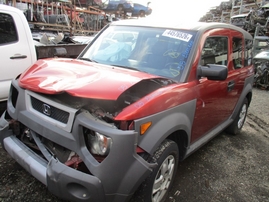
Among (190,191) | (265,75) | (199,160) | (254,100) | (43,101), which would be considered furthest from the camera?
(265,75)

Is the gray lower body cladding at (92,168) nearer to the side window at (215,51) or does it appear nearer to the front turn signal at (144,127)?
the front turn signal at (144,127)

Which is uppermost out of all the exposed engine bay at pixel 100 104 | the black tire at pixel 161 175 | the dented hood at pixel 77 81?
the dented hood at pixel 77 81

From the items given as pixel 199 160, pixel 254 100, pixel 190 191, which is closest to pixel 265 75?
pixel 254 100

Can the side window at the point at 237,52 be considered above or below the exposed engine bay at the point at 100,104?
above

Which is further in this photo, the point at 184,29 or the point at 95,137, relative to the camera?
the point at 184,29

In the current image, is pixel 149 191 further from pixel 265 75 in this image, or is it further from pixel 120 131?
pixel 265 75

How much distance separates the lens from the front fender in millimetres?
2029

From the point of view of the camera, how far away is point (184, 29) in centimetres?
304

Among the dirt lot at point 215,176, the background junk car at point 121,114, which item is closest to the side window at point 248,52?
the background junk car at point 121,114

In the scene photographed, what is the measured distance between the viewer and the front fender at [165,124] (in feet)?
6.66

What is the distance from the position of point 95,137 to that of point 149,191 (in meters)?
0.71

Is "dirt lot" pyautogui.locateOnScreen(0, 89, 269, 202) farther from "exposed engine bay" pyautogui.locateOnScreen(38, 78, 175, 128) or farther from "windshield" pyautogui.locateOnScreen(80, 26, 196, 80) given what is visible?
"windshield" pyautogui.locateOnScreen(80, 26, 196, 80)

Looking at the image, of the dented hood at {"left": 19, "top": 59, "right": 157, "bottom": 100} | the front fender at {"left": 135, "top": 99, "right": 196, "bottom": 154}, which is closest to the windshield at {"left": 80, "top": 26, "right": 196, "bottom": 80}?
the front fender at {"left": 135, "top": 99, "right": 196, "bottom": 154}

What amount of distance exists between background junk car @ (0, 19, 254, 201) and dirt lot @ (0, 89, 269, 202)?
0.47 meters
